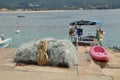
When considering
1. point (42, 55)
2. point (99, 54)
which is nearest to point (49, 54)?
point (42, 55)

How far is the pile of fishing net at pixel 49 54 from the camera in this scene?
1245cm

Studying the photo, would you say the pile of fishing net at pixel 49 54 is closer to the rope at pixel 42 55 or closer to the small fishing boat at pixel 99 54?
the rope at pixel 42 55

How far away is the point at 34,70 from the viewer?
11.5 metres

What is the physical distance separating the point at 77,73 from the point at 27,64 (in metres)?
2.26

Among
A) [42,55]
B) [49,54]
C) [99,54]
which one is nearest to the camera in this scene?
[42,55]

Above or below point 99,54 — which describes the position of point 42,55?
above

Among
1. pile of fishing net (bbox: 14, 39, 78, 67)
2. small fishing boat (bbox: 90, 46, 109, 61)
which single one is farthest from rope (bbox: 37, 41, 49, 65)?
small fishing boat (bbox: 90, 46, 109, 61)

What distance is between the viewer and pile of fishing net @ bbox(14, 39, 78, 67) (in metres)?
12.4

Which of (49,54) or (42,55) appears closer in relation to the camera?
(42,55)

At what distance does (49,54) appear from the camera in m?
12.8

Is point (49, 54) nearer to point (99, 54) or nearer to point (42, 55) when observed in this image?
point (42, 55)

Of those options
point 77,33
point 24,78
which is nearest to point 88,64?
point 24,78

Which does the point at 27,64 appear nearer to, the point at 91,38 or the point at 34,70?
the point at 34,70

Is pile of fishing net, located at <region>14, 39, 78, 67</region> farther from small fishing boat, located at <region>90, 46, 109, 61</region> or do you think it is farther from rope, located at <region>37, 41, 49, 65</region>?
small fishing boat, located at <region>90, 46, 109, 61</region>
